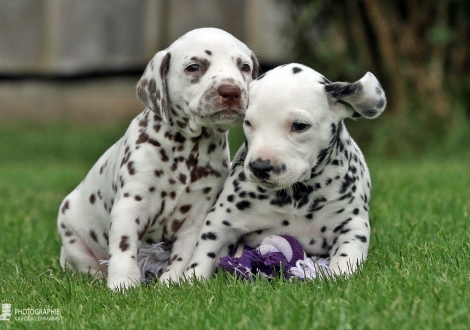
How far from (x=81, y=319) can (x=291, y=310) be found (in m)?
1.10

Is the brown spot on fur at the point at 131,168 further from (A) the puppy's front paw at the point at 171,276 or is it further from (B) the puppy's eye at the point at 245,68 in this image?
(B) the puppy's eye at the point at 245,68

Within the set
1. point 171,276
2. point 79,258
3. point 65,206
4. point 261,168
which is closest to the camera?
point 261,168

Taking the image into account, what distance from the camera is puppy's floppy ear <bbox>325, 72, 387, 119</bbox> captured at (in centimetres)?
446

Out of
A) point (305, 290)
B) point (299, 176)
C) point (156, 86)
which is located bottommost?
point (305, 290)

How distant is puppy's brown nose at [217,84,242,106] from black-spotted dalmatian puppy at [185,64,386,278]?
123mm

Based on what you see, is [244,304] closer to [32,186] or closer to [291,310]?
[291,310]

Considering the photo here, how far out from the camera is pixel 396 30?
12.4m

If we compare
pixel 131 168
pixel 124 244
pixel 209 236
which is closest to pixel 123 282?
pixel 124 244

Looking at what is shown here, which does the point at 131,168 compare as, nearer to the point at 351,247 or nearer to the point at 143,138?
the point at 143,138

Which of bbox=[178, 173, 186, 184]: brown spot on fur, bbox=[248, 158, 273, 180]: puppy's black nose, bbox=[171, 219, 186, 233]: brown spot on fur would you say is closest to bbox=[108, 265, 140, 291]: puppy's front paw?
bbox=[171, 219, 186, 233]: brown spot on fur

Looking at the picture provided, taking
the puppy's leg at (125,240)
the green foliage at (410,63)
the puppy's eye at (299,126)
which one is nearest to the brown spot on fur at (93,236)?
the puppy's leg at (125,240)

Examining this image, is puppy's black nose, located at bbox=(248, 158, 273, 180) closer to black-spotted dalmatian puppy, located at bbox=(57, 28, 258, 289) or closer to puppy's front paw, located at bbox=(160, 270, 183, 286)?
black-spotted dalmatian puppy, located at bbox=(57, 28, 258, 289)

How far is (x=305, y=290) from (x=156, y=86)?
6.00ft

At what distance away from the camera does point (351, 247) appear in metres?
4.50
